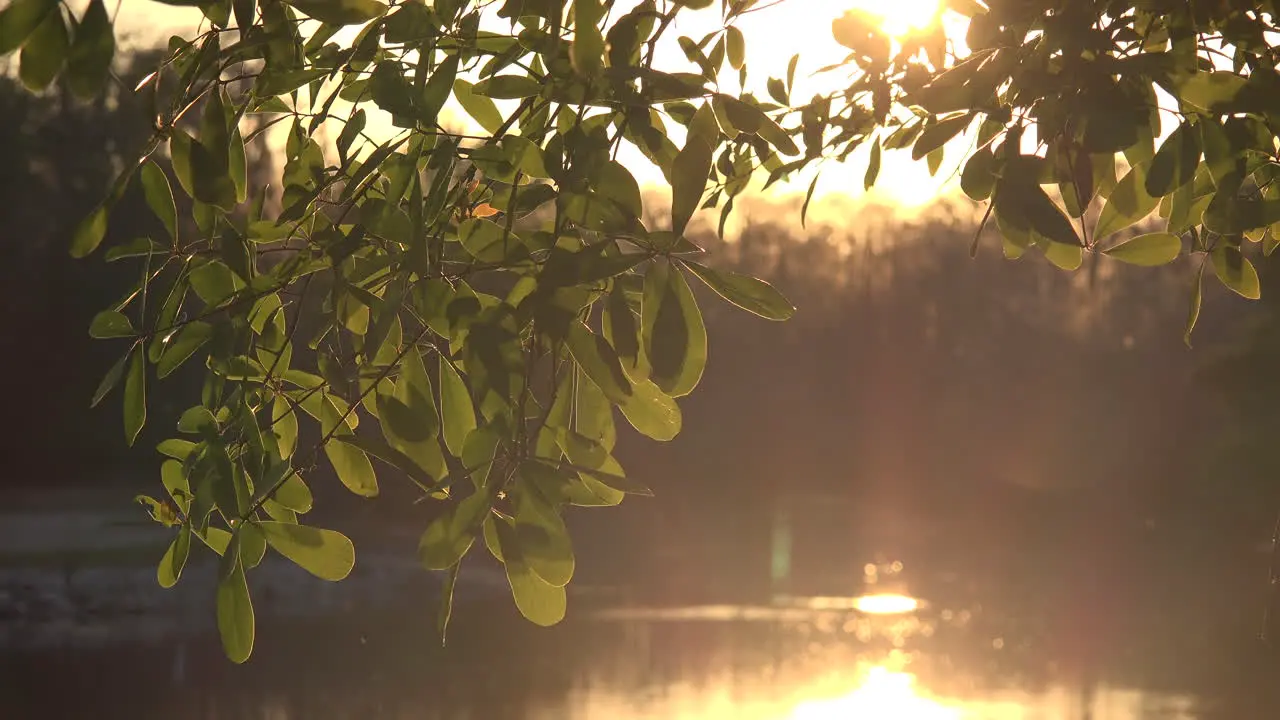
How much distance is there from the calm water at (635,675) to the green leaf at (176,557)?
11.7 metres

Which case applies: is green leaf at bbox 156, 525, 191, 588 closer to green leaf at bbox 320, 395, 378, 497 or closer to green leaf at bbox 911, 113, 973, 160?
green leaf at bbox 320, 395, 378, 497

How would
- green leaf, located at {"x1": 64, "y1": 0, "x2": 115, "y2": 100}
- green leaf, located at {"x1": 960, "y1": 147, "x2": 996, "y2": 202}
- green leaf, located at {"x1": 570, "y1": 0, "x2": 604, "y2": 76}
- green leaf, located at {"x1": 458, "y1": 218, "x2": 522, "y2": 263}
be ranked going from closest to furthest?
green leaf, located at {"x1": 64, "y1": 0, "x2": 115, "y2": 100}
green leaf, located at {"x1": 570, "y1": 0, "x2": 604, "y2": 76}
green leaf, located at {"x1": 458, "y1": 218, "x2": 522, "y2": 263}
green leaf, located at {"x1": 960, "y1": 147, "x2": 996, "y2": 202}

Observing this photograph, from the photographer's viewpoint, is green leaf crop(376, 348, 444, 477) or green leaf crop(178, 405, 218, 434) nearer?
green leaf crop(376, 348, 444, 477)

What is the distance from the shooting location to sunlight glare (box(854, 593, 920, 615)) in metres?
21.0

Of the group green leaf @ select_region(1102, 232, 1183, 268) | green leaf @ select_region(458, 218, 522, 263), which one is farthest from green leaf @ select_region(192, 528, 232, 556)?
green leaf @ select_region(1102, 232, 1183, 268)

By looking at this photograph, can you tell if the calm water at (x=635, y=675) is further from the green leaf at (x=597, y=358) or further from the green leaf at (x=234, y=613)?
the green leaf at (x=597, y=358)

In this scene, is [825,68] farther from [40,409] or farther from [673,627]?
[40,409]

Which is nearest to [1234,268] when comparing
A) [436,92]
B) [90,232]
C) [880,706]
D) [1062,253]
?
[1062,253]

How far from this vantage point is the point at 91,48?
1.57m

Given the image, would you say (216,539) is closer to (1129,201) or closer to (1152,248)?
(1129,201)

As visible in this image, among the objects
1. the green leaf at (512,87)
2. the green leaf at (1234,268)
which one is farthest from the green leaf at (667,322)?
the green leaf at (1234,268)

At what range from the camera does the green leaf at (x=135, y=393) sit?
1958 millimetres

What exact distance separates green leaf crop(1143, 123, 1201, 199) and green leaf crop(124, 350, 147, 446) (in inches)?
49.8

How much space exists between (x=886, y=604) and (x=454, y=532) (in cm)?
2066
